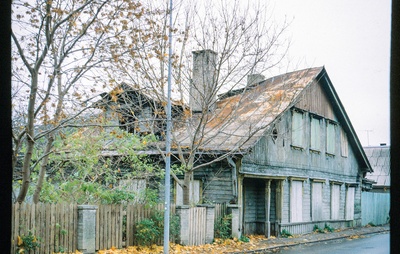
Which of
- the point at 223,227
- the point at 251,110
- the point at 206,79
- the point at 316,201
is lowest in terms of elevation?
the point at 223,227

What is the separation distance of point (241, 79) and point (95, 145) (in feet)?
19.2

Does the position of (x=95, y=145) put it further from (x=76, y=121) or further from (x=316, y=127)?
(x=316, y=127)

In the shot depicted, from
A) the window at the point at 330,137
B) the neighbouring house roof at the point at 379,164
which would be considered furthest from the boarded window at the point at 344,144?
the neighbouring house roof at the point at 379,164

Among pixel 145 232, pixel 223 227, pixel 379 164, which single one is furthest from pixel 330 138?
pixel 379 164

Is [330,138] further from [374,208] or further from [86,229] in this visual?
[86,229]

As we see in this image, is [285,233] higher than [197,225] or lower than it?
lower

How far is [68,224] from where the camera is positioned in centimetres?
1291

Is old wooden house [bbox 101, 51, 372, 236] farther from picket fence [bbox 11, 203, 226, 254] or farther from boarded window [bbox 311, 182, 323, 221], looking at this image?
picket fence [bbox 11, 203, 226, 254]

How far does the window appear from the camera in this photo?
28078 mm

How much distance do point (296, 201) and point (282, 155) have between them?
2.63 meters

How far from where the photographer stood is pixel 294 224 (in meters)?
23.5

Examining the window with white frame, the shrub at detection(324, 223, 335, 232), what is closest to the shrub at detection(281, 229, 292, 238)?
the shrub at detection(324, 223, 335, 232)

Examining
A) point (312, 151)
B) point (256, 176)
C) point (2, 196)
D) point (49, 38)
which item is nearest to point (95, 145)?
point (49, 38)

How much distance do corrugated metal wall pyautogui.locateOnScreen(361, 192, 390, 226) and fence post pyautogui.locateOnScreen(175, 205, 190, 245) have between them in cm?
1956
